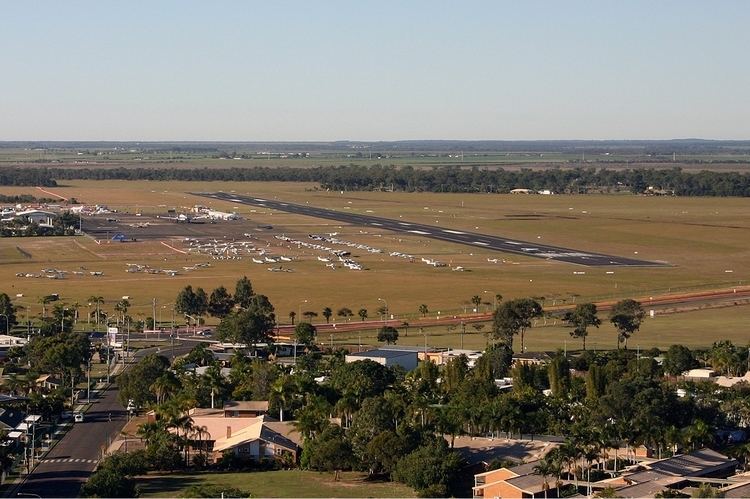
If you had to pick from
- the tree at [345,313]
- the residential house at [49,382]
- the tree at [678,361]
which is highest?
the tree at [678,361]

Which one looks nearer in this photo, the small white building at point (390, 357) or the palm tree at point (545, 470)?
the palm tree at point (545, 470)

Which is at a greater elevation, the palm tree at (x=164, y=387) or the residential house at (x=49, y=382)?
the palm tree at (x=164, y=387)

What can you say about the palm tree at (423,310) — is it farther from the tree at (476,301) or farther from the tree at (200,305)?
the tree at (200,305)

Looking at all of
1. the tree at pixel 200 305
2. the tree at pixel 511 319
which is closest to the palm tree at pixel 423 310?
the tree at pixel 511 319

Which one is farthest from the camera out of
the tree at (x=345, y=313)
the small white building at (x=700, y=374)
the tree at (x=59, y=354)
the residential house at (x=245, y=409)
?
the tree at (x=345, y=313)

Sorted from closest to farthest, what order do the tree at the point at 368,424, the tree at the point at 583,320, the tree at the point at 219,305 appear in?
the tree at the point at 368,424, the tree at the point at 583,320, the tree at the point at 219,305

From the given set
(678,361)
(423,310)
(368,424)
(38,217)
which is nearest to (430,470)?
(368,424)
